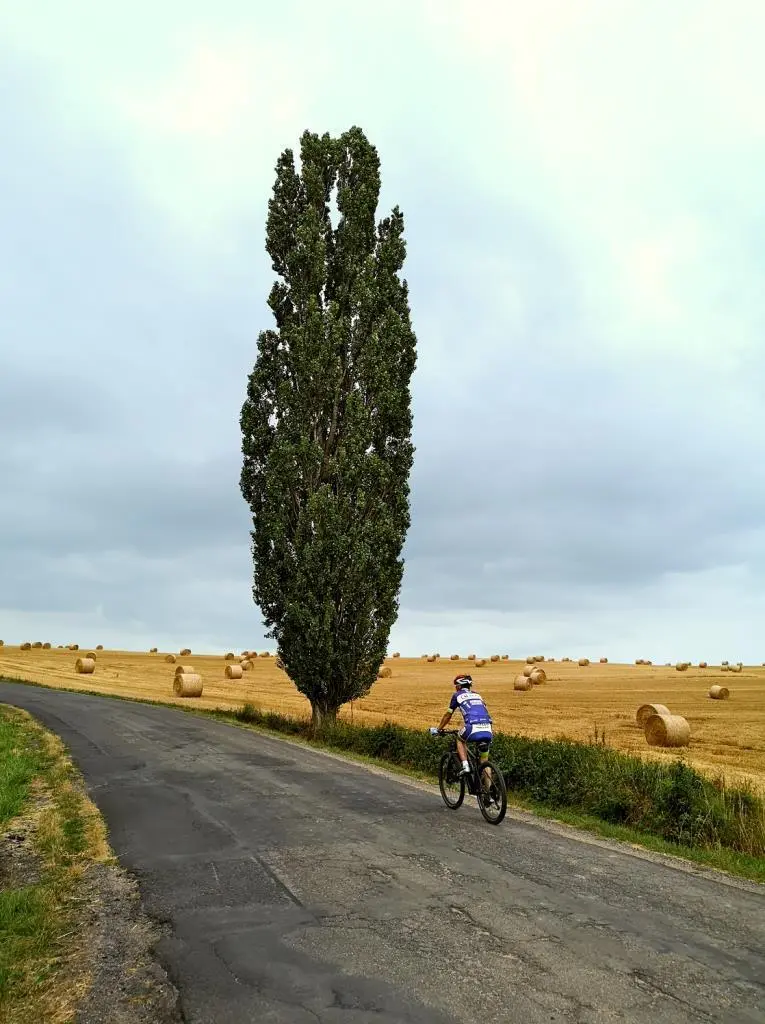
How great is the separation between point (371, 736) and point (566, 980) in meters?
15.4

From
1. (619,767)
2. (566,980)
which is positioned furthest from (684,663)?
(566,980)

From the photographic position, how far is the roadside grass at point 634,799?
11008mm

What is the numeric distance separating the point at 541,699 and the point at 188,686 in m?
20.0

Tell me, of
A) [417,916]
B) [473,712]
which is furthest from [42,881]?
[473,712]

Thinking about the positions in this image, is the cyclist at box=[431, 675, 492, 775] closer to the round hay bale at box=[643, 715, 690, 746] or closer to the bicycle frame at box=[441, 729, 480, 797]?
the bicycle frame at box=[441, 729, 480, 797]

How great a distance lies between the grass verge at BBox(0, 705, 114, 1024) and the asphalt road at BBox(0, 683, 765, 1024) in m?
0.64

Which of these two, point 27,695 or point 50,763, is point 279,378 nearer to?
point 50,763

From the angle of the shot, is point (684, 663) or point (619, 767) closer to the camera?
point (619, 767)

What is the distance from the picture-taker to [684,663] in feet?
222

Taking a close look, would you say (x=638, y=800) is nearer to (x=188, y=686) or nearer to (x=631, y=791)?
(x=631, y=791)

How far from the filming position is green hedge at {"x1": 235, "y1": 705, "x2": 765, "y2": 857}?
11.4 meters

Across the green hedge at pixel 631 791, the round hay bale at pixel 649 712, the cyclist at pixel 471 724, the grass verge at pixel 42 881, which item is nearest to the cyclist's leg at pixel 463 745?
the cyclist at pixel 471 724

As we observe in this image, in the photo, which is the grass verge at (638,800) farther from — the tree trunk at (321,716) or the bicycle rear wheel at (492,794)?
the tree trunk at (321,716)

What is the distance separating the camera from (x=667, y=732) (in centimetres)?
2388
